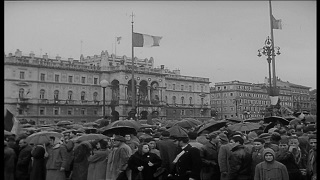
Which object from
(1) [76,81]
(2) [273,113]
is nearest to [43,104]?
(1) [76,81]

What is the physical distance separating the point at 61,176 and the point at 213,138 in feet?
9.92

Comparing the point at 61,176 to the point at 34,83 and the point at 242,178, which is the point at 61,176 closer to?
the point at 242,178

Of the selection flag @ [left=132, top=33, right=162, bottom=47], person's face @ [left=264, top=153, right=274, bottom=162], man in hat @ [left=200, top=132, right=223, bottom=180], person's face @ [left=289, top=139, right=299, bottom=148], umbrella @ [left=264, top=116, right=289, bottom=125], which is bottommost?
man in hat @ [left=200, top=132, right=223, bottom=180]

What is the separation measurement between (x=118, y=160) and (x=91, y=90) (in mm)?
54280

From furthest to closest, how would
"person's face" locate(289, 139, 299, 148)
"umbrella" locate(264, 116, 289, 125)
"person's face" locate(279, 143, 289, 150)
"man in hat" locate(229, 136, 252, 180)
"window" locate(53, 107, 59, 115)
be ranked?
"window" locate(53, 107, 59, 115) < "umbrella" locate(264, 116, 289, 125) < "person's face" locate(289, 139, 299, 148) < "man in hat" locate(229, 136, 252, 180) < "person's face" locate(279, 143, 289, 150)

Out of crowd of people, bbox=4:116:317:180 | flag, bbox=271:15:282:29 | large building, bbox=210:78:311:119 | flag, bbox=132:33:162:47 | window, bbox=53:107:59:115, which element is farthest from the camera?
window, bbox=53:107:59:115

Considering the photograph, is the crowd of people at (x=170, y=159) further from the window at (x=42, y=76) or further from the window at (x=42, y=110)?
the window at (x=42, y=76)

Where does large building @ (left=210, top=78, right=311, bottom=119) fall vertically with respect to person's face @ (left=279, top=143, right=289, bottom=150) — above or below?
above

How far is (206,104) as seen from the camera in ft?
238

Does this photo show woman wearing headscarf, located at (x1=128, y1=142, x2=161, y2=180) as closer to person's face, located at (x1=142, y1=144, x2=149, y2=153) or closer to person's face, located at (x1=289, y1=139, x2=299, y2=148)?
person's face, located at (x1=142, y1=144, x2=149, y2=153)

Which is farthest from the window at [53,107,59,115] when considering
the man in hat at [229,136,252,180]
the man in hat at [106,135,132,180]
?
the man in hat at [229,136,252,180]

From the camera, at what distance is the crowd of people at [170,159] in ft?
20.4

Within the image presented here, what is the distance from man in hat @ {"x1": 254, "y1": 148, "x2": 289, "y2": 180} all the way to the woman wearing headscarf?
→ 1704 mm

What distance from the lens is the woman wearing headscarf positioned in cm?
669
